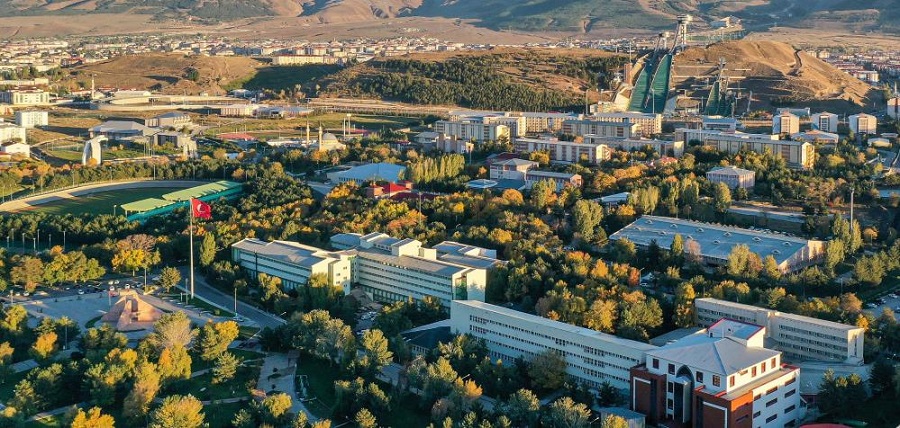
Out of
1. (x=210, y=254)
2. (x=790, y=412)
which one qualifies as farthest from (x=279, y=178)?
(x=790, y=412)

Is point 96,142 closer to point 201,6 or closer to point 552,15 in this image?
point 552,15

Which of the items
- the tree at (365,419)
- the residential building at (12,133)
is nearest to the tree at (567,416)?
the tree at (365,419)

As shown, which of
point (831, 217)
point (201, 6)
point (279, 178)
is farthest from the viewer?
point (201, 6)

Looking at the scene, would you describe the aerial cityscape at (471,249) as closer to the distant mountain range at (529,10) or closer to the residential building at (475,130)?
the residential building at (475,130)

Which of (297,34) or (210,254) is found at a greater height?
(297,34)

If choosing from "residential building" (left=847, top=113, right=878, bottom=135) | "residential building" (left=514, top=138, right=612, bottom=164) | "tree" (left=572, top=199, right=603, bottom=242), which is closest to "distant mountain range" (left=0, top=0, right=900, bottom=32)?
"residential building" (left=847, top=113, right=878, bottom=135)

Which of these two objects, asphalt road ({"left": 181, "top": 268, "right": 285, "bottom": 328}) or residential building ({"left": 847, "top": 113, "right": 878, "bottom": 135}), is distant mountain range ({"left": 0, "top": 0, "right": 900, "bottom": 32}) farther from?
asphalt road ({"left": 181, "top": 268, "right": 285, "bottom": 328})
